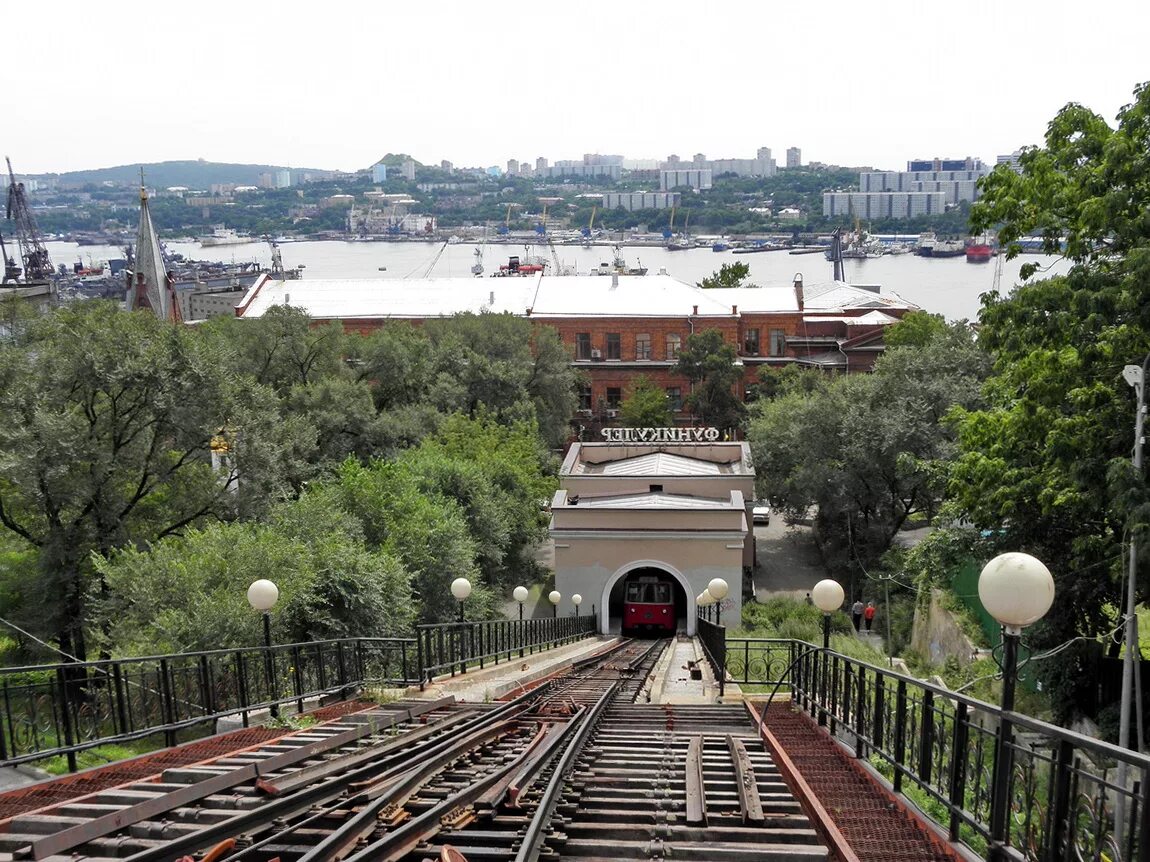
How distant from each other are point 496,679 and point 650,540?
15827mm

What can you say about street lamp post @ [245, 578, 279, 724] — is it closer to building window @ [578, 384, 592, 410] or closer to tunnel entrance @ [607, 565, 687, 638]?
tunnel entrance @ [607, 565, 687, 638]

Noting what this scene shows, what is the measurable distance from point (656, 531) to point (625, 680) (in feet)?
47.5

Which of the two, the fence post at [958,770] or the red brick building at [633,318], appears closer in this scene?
the fence post at [958,770]

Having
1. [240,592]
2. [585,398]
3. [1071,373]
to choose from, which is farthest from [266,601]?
[585,398]

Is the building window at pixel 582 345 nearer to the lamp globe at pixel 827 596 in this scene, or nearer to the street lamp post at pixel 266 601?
the lamp globe at pixel 827 596

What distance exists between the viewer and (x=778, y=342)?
58156 mm

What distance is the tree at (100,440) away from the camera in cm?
2008

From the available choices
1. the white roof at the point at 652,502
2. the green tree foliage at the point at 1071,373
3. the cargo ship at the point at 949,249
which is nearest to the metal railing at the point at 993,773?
the green tree foliage at the point at 1071,373

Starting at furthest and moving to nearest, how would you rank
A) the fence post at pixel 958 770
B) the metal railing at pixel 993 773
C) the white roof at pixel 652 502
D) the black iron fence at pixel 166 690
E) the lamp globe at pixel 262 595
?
the white roof at pixel 652 502 < the lamp globe at pixel 262 595 < the black iron fence at pixel 166 690 < the fence post at pixel 958 770 < the metal railing at pixel 993 773

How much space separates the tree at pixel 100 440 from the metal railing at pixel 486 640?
7.62 m

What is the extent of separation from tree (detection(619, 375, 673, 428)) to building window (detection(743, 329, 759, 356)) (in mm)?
8371

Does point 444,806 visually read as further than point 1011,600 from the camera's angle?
Yes

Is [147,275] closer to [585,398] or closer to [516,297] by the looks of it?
[516,297]

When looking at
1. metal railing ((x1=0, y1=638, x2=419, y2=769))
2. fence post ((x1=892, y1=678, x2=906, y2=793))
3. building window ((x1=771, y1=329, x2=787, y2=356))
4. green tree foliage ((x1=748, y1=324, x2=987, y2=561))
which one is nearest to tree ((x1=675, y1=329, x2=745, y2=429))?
building window ((x1=771, y1=329, x2=787, y2=356))
